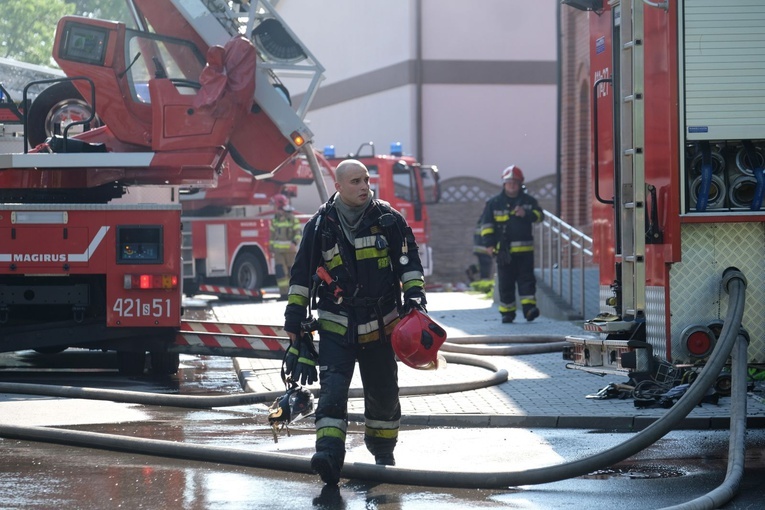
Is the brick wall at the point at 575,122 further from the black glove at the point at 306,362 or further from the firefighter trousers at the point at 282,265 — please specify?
the black glove at the point at 306,362

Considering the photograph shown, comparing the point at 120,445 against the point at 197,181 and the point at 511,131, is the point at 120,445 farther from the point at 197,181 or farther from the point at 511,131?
the point at 511,131

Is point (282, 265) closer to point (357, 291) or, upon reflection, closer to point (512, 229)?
point (512, 229)

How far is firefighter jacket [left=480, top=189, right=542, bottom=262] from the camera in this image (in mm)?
15383

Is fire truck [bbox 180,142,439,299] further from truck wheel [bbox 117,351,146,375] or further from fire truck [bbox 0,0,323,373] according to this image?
truck wheel [bbox 117,351,146,375]

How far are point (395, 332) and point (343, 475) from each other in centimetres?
78

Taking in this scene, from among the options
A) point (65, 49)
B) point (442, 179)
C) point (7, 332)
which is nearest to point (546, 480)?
point (7, 332)

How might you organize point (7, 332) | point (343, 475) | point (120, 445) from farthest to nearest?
point (7, 332), point (120, 445), point (343, 475)

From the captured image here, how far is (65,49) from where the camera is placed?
12.1 metres

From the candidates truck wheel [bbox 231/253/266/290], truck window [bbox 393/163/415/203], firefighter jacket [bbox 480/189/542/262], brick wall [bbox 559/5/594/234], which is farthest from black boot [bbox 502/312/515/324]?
truck window [bbox 393/163/415/203]

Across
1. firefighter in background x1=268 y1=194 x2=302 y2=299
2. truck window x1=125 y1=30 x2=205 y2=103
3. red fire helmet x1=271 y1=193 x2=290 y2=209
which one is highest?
truck window x1=125 y1=30 x2=205 y2=103

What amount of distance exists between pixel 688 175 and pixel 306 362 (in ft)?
8.45

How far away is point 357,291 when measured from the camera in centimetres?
692

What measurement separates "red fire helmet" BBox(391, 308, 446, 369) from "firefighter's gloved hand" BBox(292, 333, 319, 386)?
44 cm

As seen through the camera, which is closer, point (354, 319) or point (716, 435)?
point (354, 319)
